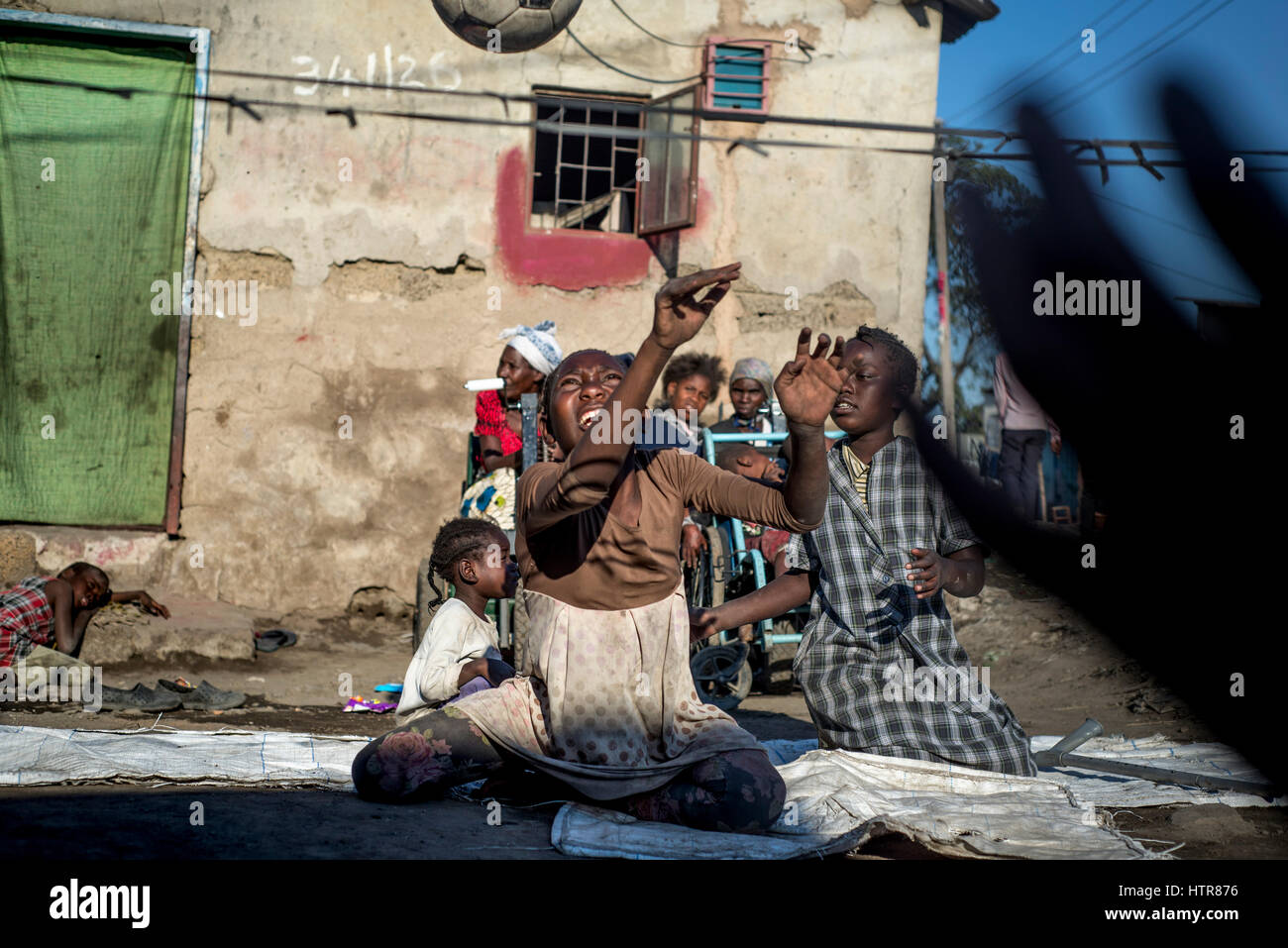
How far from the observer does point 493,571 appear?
15.0 feet

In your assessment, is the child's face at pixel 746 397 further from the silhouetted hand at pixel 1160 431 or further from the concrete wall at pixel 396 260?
the silhouetted hand at pixel 1160 431

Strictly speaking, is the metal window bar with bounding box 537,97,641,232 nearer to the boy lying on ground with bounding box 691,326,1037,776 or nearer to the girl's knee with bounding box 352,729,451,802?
the boy lying on ground with bounding box 691,326,1037,776

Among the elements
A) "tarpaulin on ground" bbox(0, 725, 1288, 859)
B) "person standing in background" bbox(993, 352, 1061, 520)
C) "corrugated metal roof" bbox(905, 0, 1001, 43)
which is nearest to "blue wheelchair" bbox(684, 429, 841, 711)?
"tarpaulin on ground" bbox(0, 725, 1288, 859)

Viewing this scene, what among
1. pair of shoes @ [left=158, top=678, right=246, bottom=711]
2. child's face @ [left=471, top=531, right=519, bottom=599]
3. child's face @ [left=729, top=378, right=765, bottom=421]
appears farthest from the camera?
child's face @ [left=729, top=378, right=765, bottom=421]

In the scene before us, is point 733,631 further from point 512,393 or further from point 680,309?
point 680,309

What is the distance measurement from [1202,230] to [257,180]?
794cm

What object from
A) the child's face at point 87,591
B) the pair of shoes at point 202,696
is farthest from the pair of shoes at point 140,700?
the child's face at point 87,591

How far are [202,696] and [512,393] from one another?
2.14 meters

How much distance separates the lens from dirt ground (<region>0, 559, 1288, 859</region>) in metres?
2.43

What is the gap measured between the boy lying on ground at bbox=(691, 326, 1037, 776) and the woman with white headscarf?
2.53m
